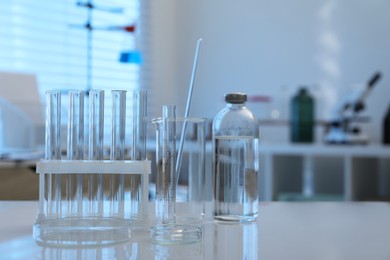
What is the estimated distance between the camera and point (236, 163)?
2.44ft

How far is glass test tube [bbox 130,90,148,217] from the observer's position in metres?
0.62

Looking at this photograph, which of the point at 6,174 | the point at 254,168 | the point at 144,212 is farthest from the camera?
the point at 6,174

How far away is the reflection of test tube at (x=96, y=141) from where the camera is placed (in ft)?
2.01

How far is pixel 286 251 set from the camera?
1.66 ft

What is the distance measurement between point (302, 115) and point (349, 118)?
26 cm

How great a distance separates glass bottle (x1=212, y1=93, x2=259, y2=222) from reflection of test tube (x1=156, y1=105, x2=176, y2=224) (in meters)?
0.10

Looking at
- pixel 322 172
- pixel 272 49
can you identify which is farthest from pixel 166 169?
pixel 272 49

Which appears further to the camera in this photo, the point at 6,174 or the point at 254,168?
the point at 6,174

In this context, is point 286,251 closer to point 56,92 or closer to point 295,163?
point 56,92

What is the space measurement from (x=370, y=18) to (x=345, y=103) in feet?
1.89

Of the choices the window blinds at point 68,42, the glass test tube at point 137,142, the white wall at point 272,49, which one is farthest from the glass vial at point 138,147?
the white wall at point 272,49

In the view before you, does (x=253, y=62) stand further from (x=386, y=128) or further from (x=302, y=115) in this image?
(x=386, y=128)

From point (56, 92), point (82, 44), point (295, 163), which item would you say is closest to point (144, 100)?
point (56, 92)

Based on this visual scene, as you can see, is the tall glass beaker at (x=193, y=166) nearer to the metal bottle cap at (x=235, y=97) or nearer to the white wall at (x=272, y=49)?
the metal bottle cap at (x=235, y=97)
